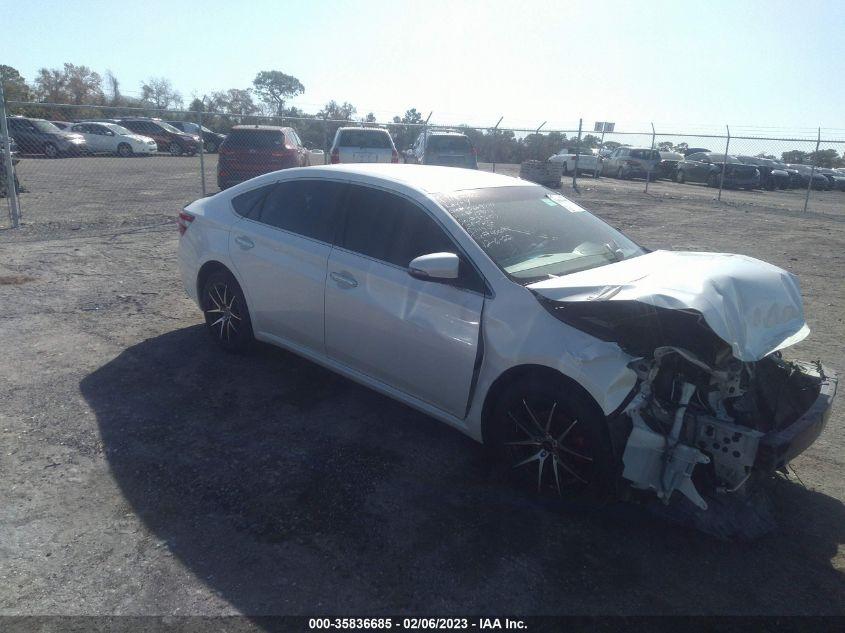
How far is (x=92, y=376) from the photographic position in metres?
5.00

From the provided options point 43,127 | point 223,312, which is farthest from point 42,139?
point 223,312

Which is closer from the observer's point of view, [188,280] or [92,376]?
[92,376]

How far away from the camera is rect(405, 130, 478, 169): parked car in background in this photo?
736 inches

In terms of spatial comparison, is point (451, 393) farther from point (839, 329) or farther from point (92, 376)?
point (839, 329)

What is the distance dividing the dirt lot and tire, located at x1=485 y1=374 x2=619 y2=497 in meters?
0.16

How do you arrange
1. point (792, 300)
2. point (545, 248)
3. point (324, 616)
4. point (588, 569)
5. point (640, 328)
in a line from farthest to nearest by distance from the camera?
point (545, 248) → point (792, 300) → point (640, 328) → point (588, 569) → point (324, 616)

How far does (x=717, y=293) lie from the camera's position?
329 centimetres

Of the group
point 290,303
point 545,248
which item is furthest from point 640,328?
point 290,303

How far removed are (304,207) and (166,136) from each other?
3150cm

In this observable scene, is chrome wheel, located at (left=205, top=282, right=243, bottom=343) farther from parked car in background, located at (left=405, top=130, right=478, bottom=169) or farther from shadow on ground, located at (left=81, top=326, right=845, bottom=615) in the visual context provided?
parked car in background, located at (left=405, top=130, right=478, bottom=169)

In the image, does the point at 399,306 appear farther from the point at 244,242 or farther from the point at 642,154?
the point at 642,154

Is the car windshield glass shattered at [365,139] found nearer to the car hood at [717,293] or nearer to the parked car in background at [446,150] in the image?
the parked car in background at [446,150]

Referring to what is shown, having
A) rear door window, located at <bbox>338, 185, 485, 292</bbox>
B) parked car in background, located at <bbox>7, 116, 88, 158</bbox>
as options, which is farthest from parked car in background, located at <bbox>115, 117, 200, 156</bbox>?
rear door window, located at <bbox>338, 185, 485, 292</bbox>

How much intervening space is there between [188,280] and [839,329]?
246 inches
